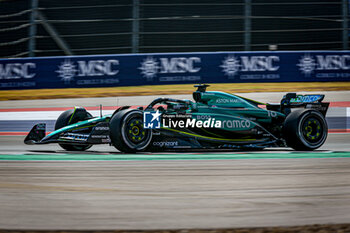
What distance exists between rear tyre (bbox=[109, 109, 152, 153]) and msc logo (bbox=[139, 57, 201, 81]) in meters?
9.23

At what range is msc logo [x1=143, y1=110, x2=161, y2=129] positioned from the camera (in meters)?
7.78

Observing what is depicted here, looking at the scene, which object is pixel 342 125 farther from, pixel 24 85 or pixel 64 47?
pixel 64 47

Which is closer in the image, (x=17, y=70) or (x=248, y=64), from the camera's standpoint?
(x=248, y=64)

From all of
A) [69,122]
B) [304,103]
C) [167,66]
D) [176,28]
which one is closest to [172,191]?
[69,122]

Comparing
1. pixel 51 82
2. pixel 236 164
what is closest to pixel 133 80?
pixel 51 82

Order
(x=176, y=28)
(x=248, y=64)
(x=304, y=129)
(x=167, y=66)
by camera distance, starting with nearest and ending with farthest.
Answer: (x=304, y=129) → (x=248, y=64) → (x=167, y=66) → (x=176, y=28)

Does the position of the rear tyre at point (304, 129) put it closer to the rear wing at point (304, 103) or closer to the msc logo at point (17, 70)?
the rear wing at point (304, 103)

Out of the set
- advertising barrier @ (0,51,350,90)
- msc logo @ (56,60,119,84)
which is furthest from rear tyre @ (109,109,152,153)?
msc logo @ (56,60,119,84)

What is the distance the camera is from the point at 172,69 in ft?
56.3

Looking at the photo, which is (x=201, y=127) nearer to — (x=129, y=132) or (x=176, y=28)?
(x=129, y=132)

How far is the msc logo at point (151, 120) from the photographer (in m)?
7.78

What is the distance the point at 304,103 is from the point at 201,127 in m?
1.92

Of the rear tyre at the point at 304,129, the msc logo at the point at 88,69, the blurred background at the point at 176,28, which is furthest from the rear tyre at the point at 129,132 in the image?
the blurred background at the point at 176,28

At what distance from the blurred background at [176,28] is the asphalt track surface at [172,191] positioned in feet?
42.4
